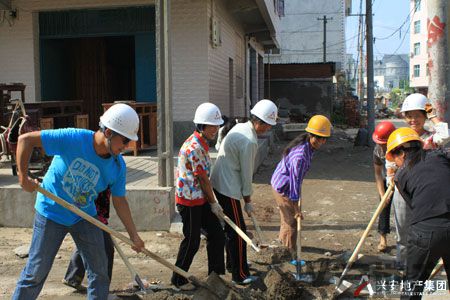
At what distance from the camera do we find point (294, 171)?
15.0ft

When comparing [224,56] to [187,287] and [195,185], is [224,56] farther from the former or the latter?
[187,287]

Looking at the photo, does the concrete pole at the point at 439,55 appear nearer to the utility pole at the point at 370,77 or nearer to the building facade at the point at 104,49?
the building facade at the point at 104,49

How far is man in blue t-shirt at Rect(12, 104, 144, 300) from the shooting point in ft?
10.2

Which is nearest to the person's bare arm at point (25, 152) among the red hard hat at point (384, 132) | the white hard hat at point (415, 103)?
the red hard hat at point (384, 132)

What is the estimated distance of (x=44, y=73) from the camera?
39.5 feet

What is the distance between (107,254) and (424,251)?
250 centimetres

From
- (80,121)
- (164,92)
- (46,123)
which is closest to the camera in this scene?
(164,92)

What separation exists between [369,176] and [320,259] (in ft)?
18.5

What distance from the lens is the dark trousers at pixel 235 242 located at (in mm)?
4492

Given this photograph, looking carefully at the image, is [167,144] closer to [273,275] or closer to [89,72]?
[273,275]

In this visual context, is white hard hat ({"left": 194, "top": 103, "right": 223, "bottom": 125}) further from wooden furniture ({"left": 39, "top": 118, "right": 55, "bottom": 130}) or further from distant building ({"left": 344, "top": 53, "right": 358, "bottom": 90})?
distant building ({"left": 344, "top": 53, "right": 358, "bottom": 90})

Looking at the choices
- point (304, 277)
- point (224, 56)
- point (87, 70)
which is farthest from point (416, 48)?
point (304, 277)

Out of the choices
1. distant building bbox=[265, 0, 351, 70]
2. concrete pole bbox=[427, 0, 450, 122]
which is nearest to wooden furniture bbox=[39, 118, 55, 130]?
concrete pole bbox=[427, 0, 450, 122]

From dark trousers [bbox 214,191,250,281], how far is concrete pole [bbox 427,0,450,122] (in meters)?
2.33
